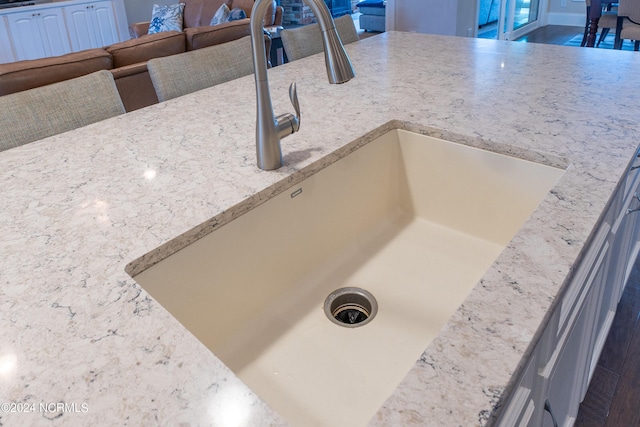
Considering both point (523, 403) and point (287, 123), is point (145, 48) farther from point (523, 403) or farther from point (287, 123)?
point (523, 403)

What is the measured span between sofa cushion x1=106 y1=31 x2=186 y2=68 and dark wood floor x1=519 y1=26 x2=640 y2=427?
2.71m

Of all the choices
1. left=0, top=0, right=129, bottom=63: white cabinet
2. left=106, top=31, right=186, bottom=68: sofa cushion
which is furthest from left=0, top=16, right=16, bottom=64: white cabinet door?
left=106, top=31, right=186, bottom=68: sofa cushion

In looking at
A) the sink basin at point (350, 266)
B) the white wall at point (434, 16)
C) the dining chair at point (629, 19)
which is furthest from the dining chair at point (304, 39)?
the dining chair at point (629, 19)

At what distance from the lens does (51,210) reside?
97 cm

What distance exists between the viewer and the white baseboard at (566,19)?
7020 millimetres

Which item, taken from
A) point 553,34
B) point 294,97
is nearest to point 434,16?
point 553,34

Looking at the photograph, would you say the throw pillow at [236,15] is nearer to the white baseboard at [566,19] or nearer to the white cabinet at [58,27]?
the white cabinet at [58,27]

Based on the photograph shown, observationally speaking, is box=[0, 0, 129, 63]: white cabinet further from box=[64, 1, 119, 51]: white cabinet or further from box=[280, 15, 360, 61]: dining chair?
box=[280, 15, 360, 61]: dining chair

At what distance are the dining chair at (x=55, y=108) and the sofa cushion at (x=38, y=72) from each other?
1.09 meters

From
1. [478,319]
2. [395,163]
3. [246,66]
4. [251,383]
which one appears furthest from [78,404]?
[246,66]

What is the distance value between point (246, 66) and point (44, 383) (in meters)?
Answer: 1.45

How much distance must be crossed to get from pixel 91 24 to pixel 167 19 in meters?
0.84

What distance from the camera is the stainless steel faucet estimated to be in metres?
0.85

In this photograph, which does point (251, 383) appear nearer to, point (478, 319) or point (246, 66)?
point (478, 319)
